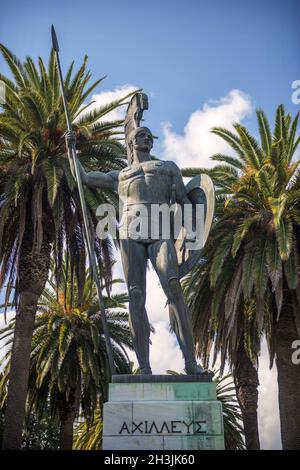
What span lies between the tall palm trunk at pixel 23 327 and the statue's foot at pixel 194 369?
374 inches

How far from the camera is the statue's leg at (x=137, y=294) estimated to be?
23.1 feet

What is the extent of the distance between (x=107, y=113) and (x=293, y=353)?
8.51m

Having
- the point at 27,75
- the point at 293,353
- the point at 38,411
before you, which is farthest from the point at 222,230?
the point at 38,411

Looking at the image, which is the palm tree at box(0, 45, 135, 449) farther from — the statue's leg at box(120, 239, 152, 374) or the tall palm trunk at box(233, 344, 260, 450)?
the statue's leg at box(120, 239, 152, 374)

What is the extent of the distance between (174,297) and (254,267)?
9611 millimetres

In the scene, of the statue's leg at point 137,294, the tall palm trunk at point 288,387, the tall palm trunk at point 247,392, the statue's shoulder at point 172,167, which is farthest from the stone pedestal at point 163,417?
the tall palm trunk at point 247,392

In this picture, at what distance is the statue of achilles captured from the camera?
277 inches

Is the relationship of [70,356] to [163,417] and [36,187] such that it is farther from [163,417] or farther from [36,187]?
[163,417]

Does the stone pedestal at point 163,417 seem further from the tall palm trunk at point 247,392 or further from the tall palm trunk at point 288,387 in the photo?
the tall palm trunk at point 247,392

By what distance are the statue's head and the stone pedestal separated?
9.79 feet

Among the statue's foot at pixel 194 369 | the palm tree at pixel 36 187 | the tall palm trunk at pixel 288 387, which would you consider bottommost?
the statue's foot at pixel 194 369

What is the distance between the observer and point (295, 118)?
1839cm
